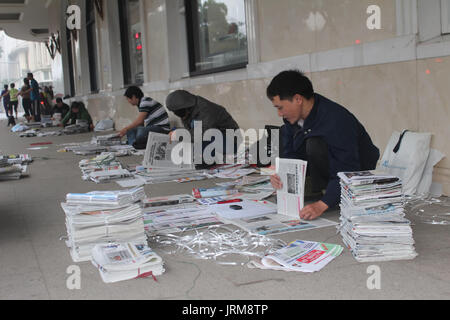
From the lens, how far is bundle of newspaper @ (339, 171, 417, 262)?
2.22 meters

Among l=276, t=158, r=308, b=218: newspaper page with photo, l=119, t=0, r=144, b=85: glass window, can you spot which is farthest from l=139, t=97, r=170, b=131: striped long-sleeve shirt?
l=276, t=158, r=308, b=218: newspaper page with photo

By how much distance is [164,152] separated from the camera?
480cm

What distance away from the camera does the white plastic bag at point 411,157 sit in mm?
3350

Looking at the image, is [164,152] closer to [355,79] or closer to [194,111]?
[194,111]

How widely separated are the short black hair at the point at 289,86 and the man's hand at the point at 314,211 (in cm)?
62

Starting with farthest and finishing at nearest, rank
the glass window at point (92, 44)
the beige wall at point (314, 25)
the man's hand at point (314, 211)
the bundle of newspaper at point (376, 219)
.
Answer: the glass window at point (92, 44), the beige wall at point (314, 25), the man's hand at point (314, 211), the bundle of newspaper at point (376, 219)

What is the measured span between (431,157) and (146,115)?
4440 millimetres

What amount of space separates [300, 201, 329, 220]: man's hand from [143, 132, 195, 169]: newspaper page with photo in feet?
7.23

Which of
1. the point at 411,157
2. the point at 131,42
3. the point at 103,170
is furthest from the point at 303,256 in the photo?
the point at 131,42

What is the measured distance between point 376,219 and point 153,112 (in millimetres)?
5062

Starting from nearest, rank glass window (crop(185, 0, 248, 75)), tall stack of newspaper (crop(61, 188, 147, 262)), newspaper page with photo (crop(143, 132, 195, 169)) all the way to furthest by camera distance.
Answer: tall stack of newspaper (crop(61, 188, 147, 262))
newspaper page with photo (crop(143, 132, 195, 169))
glass window (crop(185, 0, 248, 75))

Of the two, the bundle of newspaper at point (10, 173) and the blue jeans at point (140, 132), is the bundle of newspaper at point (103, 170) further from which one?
the blue jeans at point (140, 132)

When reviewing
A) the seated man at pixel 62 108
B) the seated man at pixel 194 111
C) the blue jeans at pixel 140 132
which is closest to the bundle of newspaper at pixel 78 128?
the seated man at pixel 62 108

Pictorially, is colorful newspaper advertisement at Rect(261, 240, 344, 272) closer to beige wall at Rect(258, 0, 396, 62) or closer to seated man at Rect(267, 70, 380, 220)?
seated man at Rect(267, 70, 380, 220)
